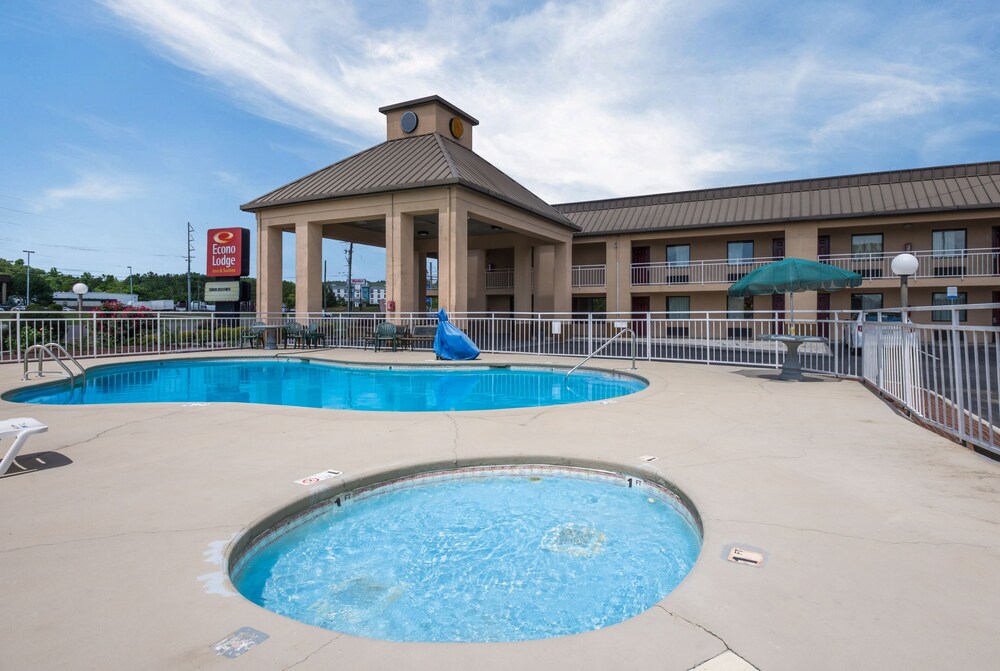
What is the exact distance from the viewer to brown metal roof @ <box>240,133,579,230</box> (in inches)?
687

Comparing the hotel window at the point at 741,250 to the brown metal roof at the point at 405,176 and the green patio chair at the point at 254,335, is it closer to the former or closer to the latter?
the brown metal roof at the point at 405,176

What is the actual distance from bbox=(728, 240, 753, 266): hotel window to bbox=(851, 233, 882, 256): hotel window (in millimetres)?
4345

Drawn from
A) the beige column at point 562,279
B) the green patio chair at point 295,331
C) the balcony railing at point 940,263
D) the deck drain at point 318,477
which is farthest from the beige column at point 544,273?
the deck drain at point 318,477

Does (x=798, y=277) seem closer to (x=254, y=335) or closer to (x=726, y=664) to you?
(x=726, y=664)

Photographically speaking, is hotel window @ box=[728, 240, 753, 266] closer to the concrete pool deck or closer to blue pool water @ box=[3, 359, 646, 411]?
blue pool water @ box=[3, 359, 646, 411]

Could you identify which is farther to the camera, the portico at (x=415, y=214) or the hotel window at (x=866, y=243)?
the hotel window at (x=866, y=243)

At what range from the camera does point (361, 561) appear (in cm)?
306

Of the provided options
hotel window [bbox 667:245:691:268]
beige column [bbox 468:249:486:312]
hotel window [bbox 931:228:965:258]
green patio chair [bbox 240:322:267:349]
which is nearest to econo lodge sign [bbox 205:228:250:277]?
beige column [bbox 468:249:486:312]

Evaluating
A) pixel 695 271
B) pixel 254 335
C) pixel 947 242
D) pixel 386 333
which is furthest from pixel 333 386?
pixel 947 242

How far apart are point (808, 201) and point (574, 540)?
2596 cm

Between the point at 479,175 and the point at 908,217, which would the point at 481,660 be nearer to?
the point at 479,175

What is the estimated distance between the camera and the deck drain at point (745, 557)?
2.51 metres

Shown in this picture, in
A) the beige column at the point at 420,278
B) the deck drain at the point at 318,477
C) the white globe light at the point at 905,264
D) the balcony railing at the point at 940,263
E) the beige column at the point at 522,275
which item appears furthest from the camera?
the beige column at the point at 420,278

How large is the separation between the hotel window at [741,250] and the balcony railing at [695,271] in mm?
511
